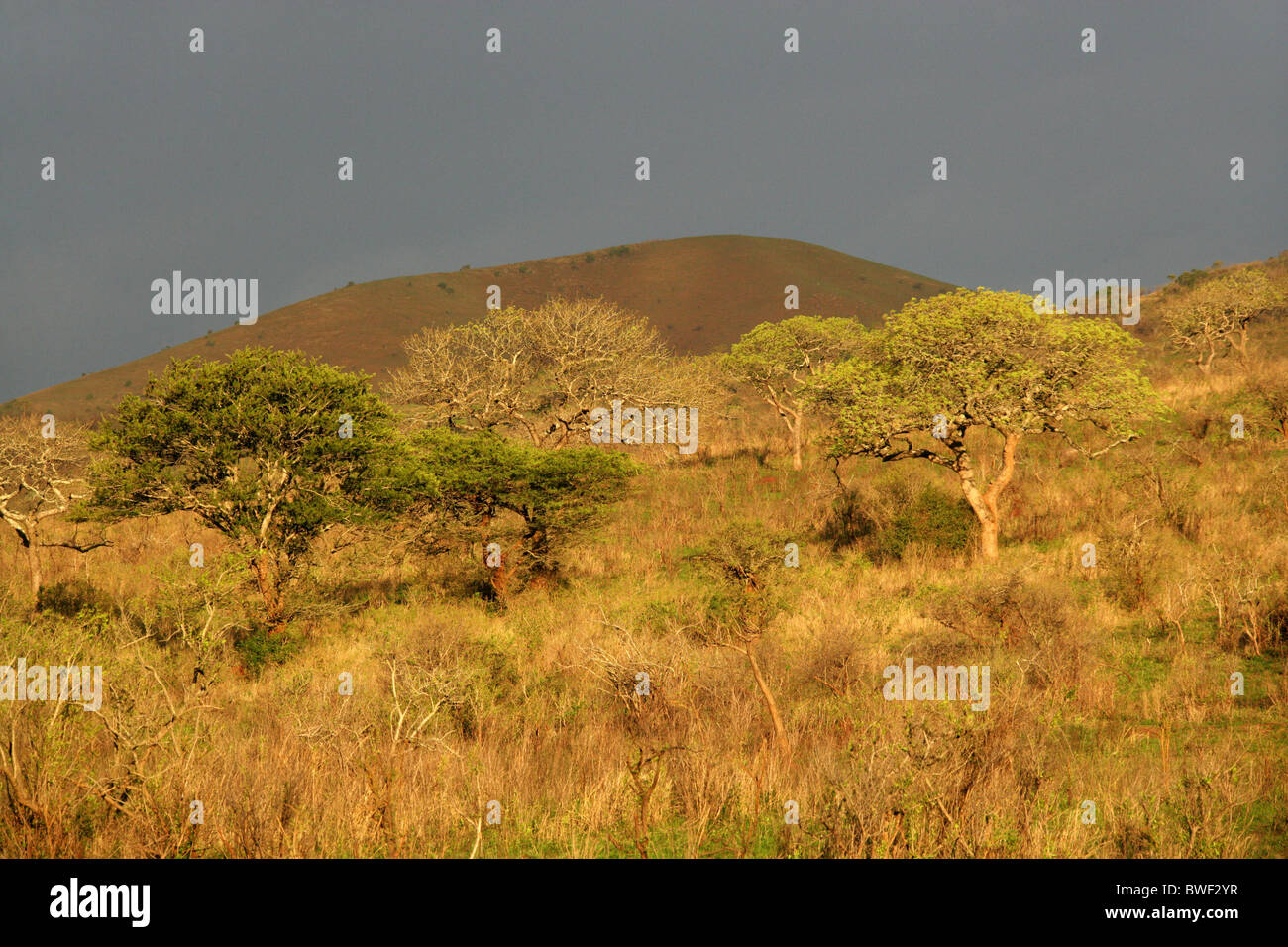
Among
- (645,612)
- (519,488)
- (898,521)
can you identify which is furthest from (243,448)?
(898,521)

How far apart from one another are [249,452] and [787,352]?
24.2 meters

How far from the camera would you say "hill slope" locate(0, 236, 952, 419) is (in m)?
85.2

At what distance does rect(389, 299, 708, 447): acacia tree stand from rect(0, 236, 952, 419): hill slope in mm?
A: 50023

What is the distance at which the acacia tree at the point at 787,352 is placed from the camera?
35.5 meters

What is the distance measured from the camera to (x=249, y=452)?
17.9m

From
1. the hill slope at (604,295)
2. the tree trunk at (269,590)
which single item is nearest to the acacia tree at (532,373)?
the tree trunk at (269,590)

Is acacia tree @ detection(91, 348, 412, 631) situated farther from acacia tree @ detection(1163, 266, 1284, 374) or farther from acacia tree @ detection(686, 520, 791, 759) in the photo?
acacia tree @ detection(1163, 266, 1284, 374)

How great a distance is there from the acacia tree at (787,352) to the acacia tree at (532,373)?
4957mm

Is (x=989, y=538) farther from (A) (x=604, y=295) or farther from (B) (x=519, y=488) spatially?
(A) (x=604, y=295)
